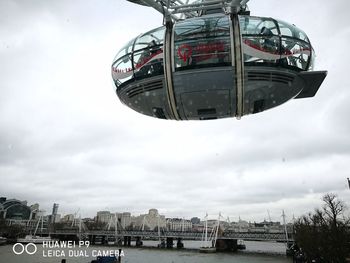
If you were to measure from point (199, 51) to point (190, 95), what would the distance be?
28.2 inches

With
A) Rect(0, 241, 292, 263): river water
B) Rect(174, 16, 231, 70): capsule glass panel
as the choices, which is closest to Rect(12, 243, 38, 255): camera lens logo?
Rect(0, 241, 292, 263): river water

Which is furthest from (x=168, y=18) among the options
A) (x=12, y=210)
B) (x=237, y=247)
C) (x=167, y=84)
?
(x=12, y=210)

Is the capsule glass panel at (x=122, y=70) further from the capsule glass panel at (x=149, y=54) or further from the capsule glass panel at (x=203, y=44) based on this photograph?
the capsule glass panel at (x=203, y=44)

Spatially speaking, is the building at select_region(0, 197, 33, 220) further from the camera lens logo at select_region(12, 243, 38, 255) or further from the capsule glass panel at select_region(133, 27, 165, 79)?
the capsule glass panel at select_region(133, 27, 165, 79)

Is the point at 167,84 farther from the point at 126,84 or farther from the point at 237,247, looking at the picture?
the point at 237,247

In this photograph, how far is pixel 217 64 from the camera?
5.37 m

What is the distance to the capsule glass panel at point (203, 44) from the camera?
5328 millimetres

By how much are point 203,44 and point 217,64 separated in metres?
0.40

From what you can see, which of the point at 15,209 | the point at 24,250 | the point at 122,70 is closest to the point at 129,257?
the point at 24,250

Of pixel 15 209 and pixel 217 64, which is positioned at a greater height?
pixel 15 209

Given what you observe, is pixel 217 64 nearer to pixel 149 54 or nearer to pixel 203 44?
pixel 203 44

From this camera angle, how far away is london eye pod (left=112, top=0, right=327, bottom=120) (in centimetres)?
536

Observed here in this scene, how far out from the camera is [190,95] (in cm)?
574

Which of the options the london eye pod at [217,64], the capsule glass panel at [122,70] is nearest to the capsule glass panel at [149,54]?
the london eye pod at [217,64]
